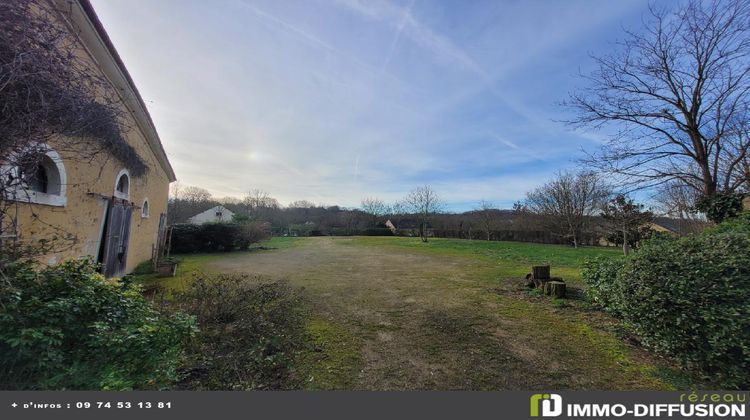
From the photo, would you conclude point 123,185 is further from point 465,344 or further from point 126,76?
point 465,344

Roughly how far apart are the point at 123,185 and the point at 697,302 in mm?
10822

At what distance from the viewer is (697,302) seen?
2619mm

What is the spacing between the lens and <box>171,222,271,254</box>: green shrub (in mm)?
15102

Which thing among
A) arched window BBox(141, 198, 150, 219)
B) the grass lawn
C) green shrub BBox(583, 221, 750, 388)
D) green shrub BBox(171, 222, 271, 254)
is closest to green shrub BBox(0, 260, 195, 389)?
the grass lawn

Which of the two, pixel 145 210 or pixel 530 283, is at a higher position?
pixel 145 210

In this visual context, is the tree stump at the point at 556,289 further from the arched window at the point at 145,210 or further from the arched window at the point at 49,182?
the arched window at the point at 145,210

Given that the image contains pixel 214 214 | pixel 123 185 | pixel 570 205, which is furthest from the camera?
pixel 214 214

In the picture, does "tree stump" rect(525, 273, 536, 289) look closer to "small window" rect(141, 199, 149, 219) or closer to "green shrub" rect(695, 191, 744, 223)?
"green shrub" rect(695, 191, 744, 223)

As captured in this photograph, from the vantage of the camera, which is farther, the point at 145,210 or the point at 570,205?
the point at 570,205

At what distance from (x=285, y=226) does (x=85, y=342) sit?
36817mm

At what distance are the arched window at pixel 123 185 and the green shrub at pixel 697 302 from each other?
1003 centimetres

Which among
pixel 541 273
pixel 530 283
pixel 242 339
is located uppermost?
pixel 541 273

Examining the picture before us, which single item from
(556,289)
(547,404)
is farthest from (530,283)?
(547,404)

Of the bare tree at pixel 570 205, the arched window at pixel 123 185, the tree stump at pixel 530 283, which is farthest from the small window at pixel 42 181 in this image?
the bare tree at pixel 570 205
